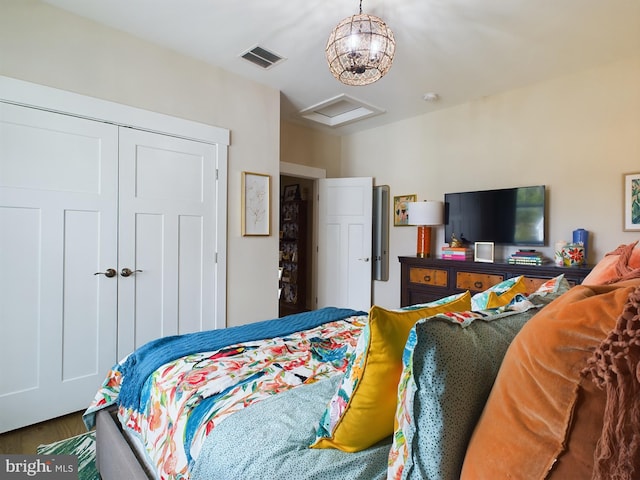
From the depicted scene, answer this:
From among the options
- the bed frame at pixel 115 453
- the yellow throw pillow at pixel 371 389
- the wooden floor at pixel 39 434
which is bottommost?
the wooden floor at pixel 39 434

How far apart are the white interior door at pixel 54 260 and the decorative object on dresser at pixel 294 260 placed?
10.2ft

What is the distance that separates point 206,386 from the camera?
1.20 meters

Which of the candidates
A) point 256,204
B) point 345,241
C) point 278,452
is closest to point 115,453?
point 278,452

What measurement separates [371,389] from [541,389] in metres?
0.37

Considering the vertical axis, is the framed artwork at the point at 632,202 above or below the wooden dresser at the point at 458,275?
above

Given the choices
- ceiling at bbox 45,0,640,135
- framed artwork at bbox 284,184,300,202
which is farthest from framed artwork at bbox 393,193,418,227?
framed artwork at bbox 284,184,300,202

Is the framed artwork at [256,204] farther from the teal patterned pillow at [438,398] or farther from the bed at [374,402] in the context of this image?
the teal patterned pillow at [438,398]

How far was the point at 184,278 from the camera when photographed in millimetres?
2861

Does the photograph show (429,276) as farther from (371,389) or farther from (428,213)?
(371,389)

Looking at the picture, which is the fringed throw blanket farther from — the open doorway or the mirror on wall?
the open doorway

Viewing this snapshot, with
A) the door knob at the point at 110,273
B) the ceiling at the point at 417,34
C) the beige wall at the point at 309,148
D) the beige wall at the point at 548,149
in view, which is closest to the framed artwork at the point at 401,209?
the beige wall at the point at 548,149

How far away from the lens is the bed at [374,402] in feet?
1.97

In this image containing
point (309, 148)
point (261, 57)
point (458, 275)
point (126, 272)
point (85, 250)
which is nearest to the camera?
point (85, 250)

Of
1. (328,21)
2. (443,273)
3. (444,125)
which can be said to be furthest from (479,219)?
(328,21)
